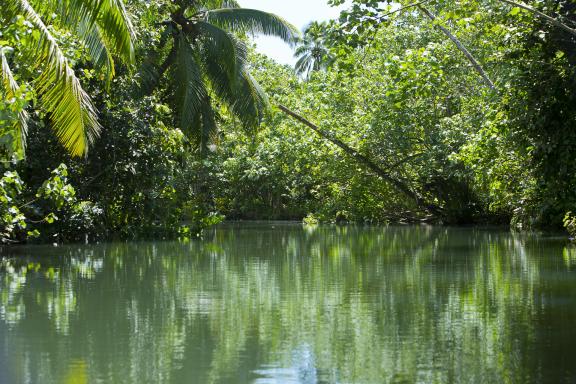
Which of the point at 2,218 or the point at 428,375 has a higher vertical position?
the point at 2,218

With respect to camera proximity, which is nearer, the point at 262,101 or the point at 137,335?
the point at 137,335

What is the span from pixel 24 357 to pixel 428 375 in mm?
2872

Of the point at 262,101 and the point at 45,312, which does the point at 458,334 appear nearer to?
the point at 45,312

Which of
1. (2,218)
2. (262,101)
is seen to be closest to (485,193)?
(262,101)

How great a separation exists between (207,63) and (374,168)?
9921 millimetres

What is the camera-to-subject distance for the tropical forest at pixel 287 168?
21.2 ft

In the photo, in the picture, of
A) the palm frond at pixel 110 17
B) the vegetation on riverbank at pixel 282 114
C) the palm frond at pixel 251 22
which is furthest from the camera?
the palm frond at pixel 251 22

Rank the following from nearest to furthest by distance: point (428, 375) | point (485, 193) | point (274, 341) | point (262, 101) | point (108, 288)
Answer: point (428, 375) < point (274, 341) < point (108, 288) < point (262, 101) < point (485, 193)

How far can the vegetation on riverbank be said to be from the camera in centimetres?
1295

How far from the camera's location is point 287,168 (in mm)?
38344

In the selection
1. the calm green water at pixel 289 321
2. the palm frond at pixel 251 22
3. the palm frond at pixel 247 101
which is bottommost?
the calm green water at pixel 289 321

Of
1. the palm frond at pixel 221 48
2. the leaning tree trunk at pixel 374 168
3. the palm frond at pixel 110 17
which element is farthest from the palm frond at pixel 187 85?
the palm frond at pixel 110 17

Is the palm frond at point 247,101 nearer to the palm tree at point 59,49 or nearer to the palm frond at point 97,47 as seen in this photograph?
the palm frond at point 97,47

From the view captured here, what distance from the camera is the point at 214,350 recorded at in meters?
6.43
